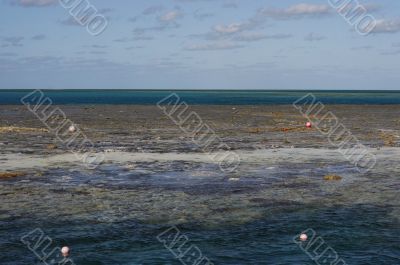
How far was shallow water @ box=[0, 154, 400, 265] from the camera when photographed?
1435 centimetres

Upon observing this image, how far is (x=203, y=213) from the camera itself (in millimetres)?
18250

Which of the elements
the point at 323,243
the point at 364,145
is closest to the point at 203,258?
the point at 323,243

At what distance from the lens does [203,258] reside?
14.0 m

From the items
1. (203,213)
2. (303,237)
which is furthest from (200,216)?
(303,237)

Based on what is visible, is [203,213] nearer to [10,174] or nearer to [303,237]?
[303,237]

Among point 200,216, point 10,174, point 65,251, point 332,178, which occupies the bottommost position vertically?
point 65,251

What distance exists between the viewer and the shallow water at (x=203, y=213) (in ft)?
47.1

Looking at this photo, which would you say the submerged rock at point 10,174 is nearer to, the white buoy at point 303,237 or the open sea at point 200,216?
the open sea at point 200,216

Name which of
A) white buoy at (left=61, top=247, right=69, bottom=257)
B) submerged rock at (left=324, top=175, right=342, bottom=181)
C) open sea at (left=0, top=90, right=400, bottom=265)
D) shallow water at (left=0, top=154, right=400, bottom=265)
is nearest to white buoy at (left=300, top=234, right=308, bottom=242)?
open sea at (left=0, top=90, right=400, bottom=265)

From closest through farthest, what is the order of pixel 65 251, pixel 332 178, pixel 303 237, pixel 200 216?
pixel 65 251 → pixel 303 237 → pixel 200 216 → pixel 332 178

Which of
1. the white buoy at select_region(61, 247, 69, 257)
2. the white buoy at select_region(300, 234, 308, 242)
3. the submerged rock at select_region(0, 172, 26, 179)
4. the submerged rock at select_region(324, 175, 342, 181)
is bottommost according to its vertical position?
the white buoy at select_region(61, 247, 69, 257)

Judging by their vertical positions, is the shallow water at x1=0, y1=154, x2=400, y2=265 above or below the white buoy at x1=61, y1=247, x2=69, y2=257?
above

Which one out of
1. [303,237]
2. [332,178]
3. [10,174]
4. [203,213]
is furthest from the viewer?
[10,174]

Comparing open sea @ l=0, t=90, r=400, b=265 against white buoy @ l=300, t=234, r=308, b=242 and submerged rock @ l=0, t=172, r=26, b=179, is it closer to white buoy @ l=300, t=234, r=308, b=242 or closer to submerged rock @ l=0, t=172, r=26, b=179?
white buoy @ l=300, t=234, r=308, b=242
